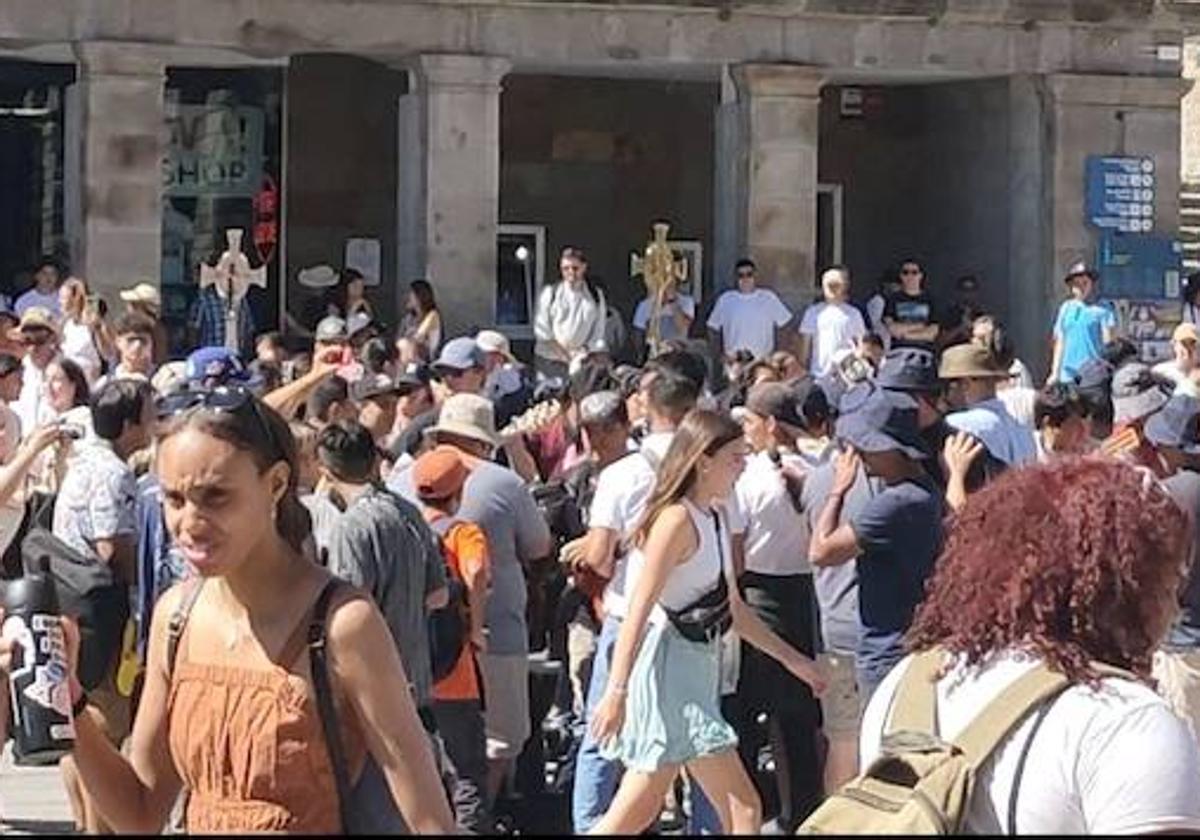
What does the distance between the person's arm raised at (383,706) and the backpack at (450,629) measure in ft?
14.6

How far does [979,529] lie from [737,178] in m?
20.3

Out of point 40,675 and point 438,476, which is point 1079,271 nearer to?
point 438,476

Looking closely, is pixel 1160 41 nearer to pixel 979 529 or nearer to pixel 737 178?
pixel 737 178

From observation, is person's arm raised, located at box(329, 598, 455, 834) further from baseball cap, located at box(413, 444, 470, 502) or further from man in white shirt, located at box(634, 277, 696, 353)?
man in white shirt, located at box(634, 277, 696, 353)

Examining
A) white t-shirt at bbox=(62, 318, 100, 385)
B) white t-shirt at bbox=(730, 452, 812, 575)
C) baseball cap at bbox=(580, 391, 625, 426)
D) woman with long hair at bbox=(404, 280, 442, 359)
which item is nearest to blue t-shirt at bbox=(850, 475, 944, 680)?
white t-shirt at bbox=(730, 452, 812, 575)

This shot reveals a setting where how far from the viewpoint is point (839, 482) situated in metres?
9.48

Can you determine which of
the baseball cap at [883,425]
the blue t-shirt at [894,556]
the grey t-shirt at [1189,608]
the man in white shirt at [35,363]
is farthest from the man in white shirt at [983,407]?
the man in white shirt at [35,363]

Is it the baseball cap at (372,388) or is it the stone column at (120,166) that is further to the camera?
the stone column at (120,166)

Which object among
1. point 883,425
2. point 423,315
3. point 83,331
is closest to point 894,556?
point 883,425

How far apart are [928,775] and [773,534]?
20.1 ft

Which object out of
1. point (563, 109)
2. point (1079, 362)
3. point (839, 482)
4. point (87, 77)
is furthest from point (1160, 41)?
point (839, 482)

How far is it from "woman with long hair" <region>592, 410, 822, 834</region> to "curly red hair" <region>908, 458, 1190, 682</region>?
399cm

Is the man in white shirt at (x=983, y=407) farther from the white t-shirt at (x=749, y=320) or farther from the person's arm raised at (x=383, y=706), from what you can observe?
the white t-shirt at (x=749, y=320)

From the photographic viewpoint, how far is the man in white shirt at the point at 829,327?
22.7 m
